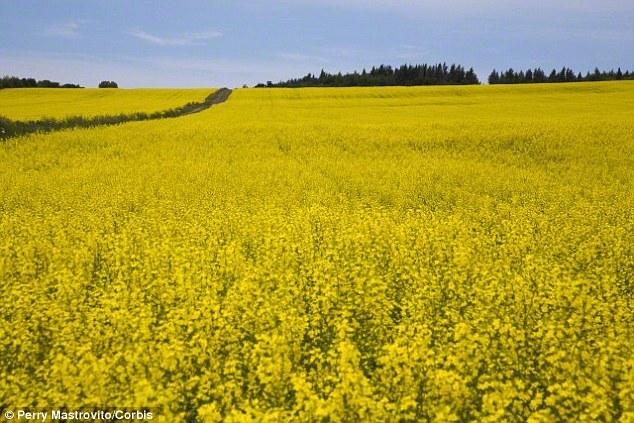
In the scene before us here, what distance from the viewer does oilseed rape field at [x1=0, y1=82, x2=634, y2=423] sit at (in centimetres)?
509

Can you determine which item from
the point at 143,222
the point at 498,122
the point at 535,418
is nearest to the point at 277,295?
the point at 535,418

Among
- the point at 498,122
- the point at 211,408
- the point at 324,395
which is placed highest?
the point at 498,122

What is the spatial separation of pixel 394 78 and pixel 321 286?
11261 centimetres

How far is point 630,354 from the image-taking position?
5.84 metres

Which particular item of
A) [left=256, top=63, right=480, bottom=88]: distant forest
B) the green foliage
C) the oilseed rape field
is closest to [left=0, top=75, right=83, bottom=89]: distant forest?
the green foliage

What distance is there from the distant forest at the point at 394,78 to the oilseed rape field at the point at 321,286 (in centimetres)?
8903

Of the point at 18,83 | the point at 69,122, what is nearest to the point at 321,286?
the point at 69,122

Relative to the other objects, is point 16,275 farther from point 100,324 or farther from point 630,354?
point 630,354

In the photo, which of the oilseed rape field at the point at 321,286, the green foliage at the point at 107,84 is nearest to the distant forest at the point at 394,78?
the green foliage at the point at 107,84

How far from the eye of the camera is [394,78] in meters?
114

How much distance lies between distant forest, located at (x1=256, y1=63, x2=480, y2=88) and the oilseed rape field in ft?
292

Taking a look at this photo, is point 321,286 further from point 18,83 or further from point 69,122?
point 18,83

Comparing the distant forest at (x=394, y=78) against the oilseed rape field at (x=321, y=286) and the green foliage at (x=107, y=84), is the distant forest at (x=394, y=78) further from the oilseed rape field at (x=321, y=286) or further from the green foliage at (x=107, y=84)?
the oilseed rape field at (x=321, y=286)

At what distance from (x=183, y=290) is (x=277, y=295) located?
1485mm
